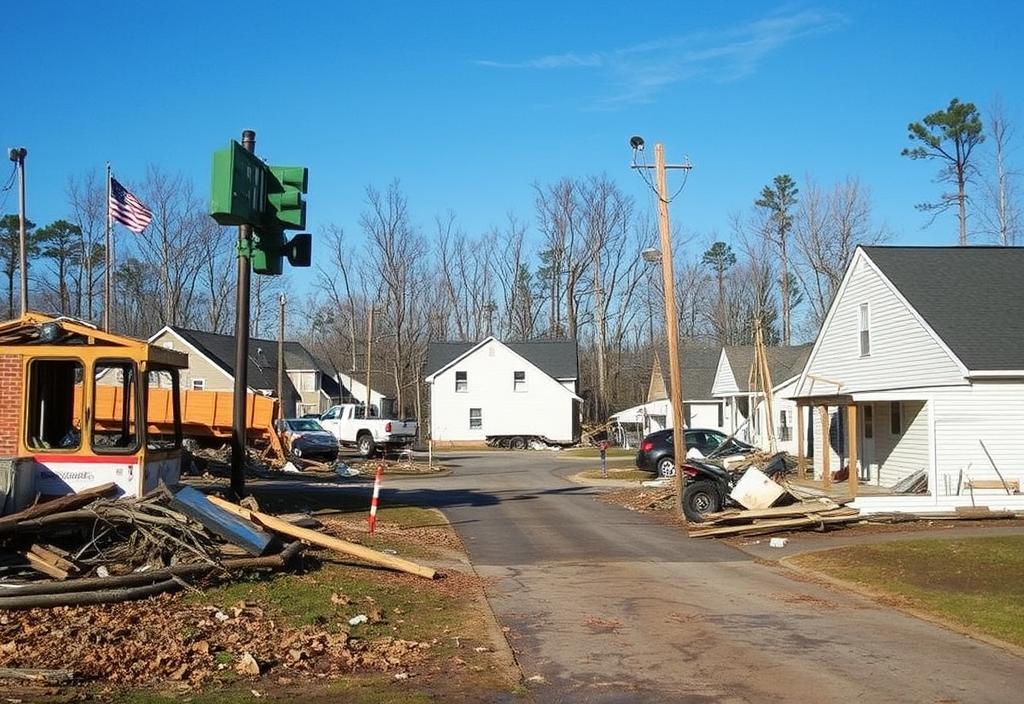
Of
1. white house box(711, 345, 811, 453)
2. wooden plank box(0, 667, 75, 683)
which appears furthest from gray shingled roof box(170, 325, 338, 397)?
wooden plank box(0, 667, 75, 683)

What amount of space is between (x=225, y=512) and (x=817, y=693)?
696 centimetres

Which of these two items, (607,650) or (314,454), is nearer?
(607,650)

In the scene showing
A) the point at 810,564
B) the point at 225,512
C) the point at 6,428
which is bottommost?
the point at 810,564

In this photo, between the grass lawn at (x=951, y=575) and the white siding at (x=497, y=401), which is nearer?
the grass lawn at (x=951, y=575)

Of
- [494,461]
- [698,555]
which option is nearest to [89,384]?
[698,555]

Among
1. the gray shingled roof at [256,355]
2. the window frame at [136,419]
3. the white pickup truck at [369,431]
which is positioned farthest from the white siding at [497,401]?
the window frame at [136,419]

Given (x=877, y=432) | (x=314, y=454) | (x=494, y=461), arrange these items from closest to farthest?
(x=877, y=432), (x=314, y=454), (x=494, y=461)

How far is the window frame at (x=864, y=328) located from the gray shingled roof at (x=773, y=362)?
17.2 meters

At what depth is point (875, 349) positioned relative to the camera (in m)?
25.1

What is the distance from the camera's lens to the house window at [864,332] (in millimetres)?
25656

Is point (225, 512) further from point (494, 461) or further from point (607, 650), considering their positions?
point (494, 461)

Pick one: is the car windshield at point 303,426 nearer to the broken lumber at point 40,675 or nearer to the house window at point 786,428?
the house window at point 786,428

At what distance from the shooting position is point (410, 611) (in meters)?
10.3

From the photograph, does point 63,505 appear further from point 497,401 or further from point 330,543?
point 497,401
